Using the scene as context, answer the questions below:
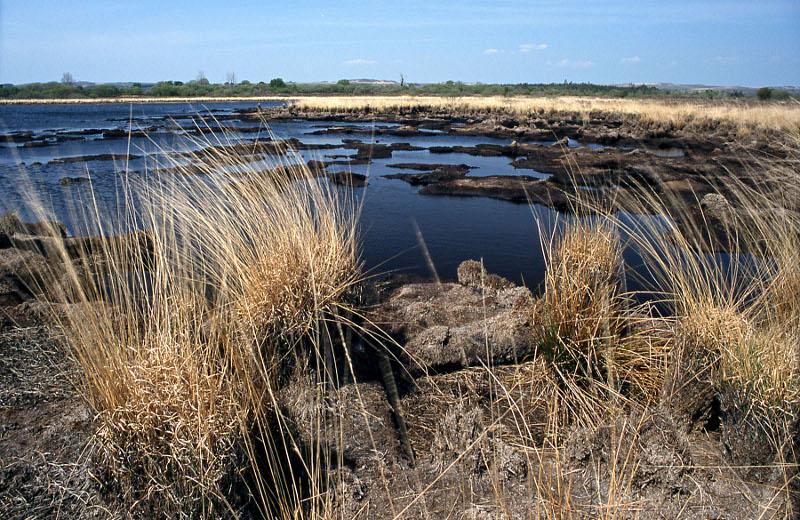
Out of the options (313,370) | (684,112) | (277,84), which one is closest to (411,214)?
(313,370)

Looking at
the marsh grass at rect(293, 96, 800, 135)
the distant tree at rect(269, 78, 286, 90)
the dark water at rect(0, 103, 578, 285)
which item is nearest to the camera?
the dark water at rect(0, 103, 578, 285)

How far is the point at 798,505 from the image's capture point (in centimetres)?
207

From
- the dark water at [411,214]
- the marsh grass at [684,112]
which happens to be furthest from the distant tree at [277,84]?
the dark water at [411,214]

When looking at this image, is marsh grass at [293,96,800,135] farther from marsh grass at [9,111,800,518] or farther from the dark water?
marsh grass at [9,111,800,518]

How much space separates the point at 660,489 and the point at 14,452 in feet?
9.35

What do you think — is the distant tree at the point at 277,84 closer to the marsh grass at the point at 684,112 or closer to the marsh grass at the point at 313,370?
the marsh grass at the point at 684,112

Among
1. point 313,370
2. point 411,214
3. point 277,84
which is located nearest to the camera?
point 313,370

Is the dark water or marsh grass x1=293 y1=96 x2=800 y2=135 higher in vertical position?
marsh grass x1=293 y1=96 x2=800 y2=135

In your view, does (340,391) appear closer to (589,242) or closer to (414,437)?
(414,437)

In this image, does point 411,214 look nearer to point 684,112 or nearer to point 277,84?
point 684,112

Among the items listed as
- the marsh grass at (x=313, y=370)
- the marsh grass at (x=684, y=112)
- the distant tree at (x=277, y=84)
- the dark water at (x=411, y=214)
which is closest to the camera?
the marsh grass at (x=313, y=370)

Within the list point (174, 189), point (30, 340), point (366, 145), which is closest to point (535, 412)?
point (174, 189)

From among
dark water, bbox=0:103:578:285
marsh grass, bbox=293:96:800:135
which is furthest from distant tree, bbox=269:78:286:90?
dark water, bbox=0:103:578:285

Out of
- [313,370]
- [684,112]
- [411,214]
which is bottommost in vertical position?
[313,370]
